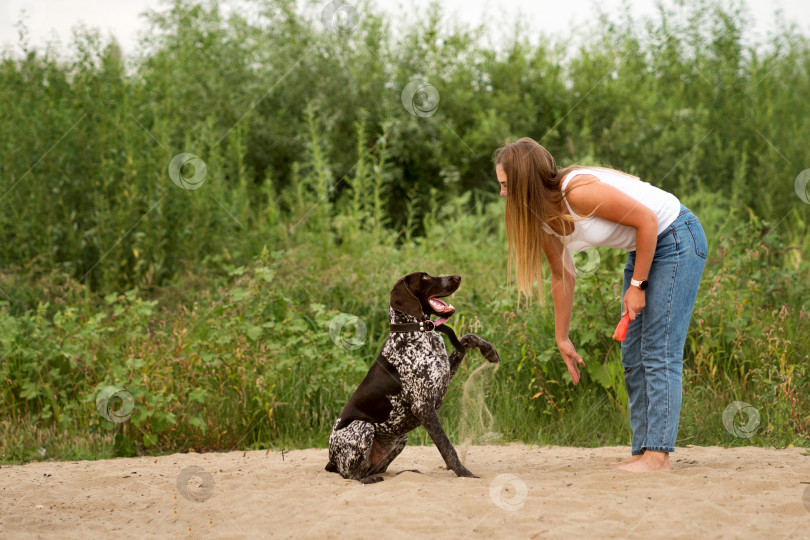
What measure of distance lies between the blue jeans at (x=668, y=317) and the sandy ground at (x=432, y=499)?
28 centimetres

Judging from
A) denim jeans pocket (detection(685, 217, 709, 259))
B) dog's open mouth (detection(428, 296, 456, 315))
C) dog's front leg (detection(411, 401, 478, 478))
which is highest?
denim jeans pocket (detection(685, 217, 709, 259))

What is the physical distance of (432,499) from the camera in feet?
11.3

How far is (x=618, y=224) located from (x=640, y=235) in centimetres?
17

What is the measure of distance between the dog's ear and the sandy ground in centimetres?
87

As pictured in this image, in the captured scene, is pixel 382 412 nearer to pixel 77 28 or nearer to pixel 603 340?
pixel 603 340

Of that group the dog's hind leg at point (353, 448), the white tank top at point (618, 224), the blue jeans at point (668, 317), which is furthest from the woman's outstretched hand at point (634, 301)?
the dog's hind leg at point (353, 448)


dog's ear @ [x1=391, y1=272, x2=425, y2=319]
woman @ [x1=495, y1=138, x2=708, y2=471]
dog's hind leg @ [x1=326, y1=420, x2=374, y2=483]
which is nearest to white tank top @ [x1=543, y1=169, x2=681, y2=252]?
woman @ [x1=495, y1=138, x2=708, y2=471]

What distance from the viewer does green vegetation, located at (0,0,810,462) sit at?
17.6 ft

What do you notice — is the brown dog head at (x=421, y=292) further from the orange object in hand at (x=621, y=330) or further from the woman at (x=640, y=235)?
the orange object in hand at (x=621, y=330)

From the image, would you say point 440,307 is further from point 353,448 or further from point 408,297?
point 353,448

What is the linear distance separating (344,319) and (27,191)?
3927mm

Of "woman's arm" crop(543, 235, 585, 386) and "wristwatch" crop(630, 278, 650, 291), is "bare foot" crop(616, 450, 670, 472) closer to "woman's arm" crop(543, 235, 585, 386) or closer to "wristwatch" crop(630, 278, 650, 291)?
"woman's arm" crop(543, 235, 585, 386)

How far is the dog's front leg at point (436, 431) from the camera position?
12.6 ft

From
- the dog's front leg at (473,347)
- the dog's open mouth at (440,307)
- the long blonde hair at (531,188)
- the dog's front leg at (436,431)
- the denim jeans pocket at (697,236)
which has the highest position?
the long blonde hair at (531,188)
